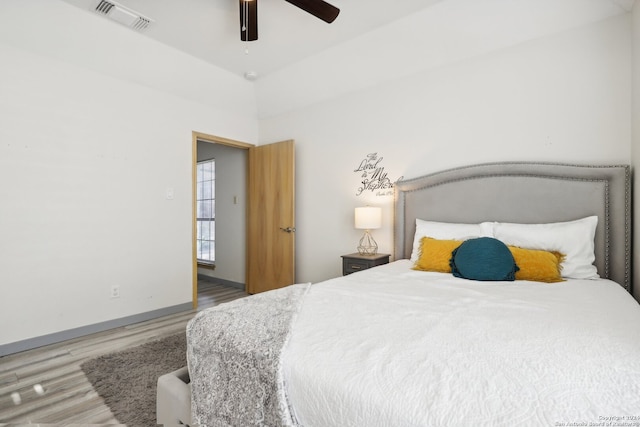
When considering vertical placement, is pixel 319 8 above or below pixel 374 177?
above

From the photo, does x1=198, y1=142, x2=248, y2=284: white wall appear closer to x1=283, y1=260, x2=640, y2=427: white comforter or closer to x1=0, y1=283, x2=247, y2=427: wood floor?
x1=0, y1=283, x2=247, y2=427: wood floor

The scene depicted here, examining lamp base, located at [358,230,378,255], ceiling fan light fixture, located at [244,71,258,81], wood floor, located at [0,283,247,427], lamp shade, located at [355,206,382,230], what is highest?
ceiling fan light fixture, located at [244,71,258,81]

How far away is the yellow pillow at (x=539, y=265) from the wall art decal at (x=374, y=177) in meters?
1.43

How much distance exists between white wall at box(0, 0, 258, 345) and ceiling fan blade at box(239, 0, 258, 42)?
4.07 feet

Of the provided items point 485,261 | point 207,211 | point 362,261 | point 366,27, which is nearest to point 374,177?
point 362,261

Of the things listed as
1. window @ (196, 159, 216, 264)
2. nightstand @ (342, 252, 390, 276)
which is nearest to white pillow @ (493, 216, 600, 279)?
nightstand @ (342, 252, 390, 276)

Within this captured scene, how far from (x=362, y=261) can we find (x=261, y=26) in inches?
89.6

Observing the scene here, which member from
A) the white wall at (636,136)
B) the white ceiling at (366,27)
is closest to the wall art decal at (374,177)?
the white ceiling at (366,27)

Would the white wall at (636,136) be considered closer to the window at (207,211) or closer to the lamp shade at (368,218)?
the lamp shade at (368,218)

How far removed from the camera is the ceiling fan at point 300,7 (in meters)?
2.26

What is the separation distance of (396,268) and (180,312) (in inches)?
99.5

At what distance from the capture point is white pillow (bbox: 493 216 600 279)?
2.19 meters

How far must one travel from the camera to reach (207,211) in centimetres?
566

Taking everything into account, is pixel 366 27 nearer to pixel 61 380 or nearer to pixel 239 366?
pixel 239 366
